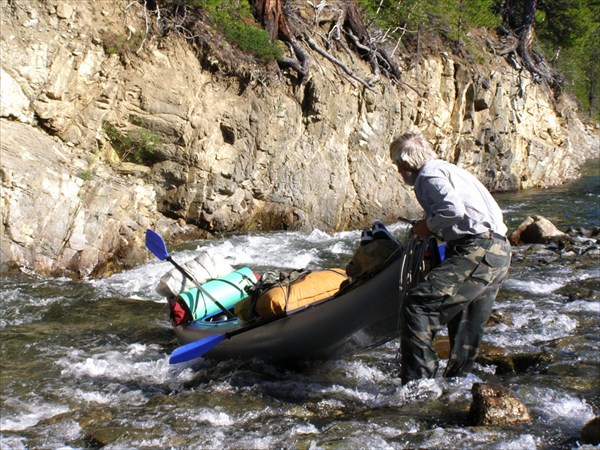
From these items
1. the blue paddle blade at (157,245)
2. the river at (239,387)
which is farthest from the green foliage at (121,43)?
the blue paddle blade at (157,245)

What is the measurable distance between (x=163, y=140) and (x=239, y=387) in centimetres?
651

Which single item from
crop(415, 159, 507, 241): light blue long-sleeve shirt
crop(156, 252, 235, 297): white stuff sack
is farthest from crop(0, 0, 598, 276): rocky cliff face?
crop(415, 159, 507, 241): light blue long-sleeve shirt

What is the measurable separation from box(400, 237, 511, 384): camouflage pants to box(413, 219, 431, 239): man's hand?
172mm

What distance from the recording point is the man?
3723 mm

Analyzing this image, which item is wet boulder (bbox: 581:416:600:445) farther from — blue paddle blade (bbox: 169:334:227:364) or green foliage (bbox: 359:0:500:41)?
green foliage (bbox: 359:0:500:41)

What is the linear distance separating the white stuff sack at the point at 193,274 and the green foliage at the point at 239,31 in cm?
656

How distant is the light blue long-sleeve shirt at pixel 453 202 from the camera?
145 inches

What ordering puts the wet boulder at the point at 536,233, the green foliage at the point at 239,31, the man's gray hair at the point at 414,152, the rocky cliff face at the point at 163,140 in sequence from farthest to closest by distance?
the green foliage at the point at 239,31 → the wet boulder at the point at 536,233 → the rocky cliff face at the point at 163,140 → the man's gray hair at the point at 414,152

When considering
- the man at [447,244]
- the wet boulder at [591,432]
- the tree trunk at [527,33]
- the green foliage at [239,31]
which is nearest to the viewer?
the wet boulder at [591,432]

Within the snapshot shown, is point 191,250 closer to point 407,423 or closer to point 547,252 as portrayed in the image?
point 547,252

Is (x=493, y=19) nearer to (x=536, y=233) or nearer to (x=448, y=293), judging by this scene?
(x=536, y=233)

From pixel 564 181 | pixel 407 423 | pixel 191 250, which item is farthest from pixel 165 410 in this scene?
pixel 564 181

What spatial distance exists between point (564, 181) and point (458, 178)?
20923 mm

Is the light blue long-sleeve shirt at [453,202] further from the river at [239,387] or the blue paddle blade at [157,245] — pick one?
the blue paddle blade at [157,245]
